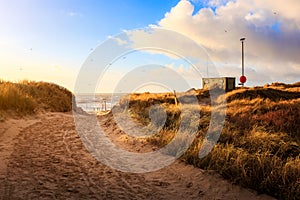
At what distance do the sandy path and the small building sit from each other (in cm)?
2571

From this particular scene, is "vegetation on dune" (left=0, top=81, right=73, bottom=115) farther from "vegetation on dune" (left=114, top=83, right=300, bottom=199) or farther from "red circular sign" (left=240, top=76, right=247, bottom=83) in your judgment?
"red circular sign" (left=240, top=76, right=247, bottom=83)

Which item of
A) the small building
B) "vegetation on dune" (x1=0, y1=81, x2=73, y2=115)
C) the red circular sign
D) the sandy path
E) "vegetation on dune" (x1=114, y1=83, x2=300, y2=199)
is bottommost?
the sandy path

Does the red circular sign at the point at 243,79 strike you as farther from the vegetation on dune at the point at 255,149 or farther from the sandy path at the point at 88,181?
the sandy path at the point at 88,181

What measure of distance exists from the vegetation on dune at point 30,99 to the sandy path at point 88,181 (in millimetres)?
7393

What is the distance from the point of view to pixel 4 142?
919 cm

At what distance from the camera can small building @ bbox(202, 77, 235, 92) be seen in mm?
31803

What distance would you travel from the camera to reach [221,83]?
107ft

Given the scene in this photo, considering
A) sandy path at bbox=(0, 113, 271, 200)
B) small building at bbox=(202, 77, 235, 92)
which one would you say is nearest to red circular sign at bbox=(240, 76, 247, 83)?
small building at bbox=(202, 77, 235, 92)

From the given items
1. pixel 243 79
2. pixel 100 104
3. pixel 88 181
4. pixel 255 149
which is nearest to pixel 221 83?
pixel 243 79

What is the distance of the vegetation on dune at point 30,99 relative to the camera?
14969 millimetres

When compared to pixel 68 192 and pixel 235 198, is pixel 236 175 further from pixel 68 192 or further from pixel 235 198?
pixel 68 192

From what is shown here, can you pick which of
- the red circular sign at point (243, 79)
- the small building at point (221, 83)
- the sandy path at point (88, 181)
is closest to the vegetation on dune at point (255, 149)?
the sandy path at point (88, 181)

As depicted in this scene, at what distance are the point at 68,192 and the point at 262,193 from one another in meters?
3.81

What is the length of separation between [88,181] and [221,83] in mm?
28572
